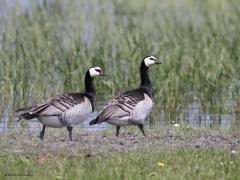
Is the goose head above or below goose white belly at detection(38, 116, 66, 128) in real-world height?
above

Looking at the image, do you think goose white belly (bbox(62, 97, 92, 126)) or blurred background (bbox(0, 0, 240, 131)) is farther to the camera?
blurred background (bbox(0, 0, 240, 131))

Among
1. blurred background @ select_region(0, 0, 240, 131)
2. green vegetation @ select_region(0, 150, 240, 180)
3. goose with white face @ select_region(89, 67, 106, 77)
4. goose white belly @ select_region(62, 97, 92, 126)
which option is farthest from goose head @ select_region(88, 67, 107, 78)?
green vegetation @ select_region(0, 150, 240, 180)

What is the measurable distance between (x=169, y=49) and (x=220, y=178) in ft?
34.9

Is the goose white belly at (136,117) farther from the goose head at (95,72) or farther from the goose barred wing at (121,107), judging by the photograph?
the goose head at (95,72)

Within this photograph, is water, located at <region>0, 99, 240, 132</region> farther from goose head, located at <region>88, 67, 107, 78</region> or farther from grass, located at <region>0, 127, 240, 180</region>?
grass, located at <region>0, 127, 240, 180</region>

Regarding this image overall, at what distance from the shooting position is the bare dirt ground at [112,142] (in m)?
11.6

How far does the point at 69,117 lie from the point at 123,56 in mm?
5816

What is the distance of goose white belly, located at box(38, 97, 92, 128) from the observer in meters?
13.2

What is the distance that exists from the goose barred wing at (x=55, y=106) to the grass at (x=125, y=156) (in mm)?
450

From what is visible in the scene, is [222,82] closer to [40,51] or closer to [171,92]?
[171,92]

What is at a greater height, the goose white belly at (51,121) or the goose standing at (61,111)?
the goose standing at (61,111)

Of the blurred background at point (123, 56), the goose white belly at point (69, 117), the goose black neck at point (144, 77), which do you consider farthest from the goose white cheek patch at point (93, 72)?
the blurred background at point (123, 56)

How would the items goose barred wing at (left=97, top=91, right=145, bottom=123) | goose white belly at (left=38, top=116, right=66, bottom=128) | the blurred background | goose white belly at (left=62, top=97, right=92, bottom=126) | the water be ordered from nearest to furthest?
goose white belly at (left=38, top=116, right=66, bottom=128)
goose white belly at (left=62, top=97, right=92, bottom=126)
goose barred wing at (left=97, top=91, right=145, bottom=123)
the water
the blurred background

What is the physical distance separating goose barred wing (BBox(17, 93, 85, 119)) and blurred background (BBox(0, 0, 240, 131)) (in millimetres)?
2551
